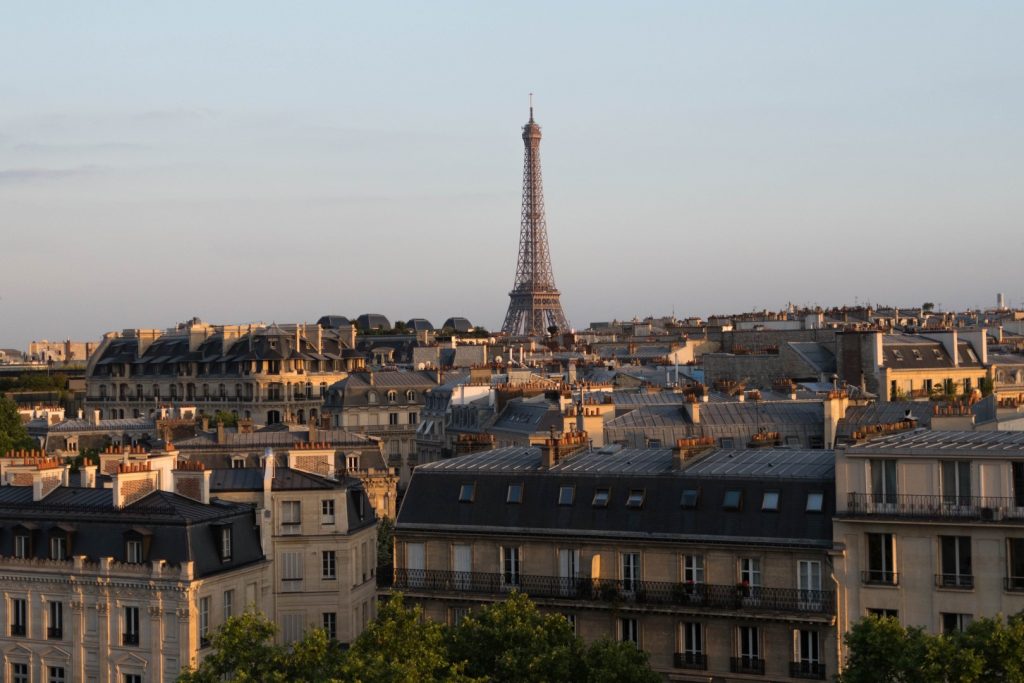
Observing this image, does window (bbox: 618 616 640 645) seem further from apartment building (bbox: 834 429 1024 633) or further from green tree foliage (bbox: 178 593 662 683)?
apartment building (bbox: 834 429 1024 633)

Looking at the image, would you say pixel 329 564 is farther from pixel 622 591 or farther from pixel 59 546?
pixel 622 591

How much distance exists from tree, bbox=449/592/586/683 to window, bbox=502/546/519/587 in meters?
3.71

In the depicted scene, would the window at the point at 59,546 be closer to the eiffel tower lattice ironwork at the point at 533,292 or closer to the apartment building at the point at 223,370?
the apartment building at the point at 223,370

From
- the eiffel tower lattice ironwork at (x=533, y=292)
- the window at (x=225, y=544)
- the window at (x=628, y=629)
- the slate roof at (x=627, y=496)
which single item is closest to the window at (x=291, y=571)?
the window at (x=225, y=544)

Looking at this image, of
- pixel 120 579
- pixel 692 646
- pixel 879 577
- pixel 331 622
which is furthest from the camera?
pixel 331 622

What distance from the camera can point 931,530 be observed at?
96.8 feet

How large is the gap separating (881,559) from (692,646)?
163 inches

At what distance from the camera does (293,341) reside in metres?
111

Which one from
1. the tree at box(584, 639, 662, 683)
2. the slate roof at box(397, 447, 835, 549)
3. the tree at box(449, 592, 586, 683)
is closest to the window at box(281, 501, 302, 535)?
the slate roof at box(397, 447, 835, 549)

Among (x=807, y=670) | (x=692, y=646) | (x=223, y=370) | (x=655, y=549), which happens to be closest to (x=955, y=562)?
(x=807, y=670)

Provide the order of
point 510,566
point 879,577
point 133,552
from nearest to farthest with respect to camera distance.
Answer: point 879,577 → point 510,566 → point 133,552

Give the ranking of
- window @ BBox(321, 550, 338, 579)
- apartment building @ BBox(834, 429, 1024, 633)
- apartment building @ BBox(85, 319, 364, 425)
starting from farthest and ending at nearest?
apartment building @ BBox(85, 319, 364, 425) → window @ BBox(321, 550, 338, 579) → apartment building @ BBox(834, 429, 1024, 633)

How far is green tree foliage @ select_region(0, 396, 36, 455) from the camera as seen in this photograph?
72562mm

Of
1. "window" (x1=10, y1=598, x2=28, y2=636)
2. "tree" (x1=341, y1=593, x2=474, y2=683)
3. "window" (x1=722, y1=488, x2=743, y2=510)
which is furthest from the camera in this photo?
"window" (x1=10, y1=598, x2=28, y2=636)
